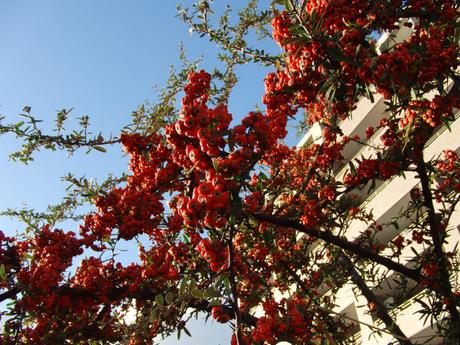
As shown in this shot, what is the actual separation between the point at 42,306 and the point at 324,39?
15.3 feet

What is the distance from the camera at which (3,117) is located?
5.29 m

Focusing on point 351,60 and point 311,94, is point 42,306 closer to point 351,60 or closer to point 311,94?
point 311,94

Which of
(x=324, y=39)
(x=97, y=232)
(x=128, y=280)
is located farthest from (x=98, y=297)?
(x=324, y=39)

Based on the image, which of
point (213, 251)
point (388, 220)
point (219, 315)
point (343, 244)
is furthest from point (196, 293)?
point (388, 220)

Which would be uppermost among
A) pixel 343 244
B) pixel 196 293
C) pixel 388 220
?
pixel 388 220

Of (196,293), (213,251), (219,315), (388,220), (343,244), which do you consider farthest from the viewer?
(388,220)

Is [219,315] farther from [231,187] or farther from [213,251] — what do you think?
[231,187]

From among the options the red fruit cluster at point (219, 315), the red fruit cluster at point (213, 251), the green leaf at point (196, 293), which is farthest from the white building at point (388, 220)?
the green leaf at point (196, 293)

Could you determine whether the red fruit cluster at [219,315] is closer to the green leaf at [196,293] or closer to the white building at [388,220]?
the green leaf at [196,293]

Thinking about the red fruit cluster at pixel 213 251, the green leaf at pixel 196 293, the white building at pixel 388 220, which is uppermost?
the white building at pixel 388 220

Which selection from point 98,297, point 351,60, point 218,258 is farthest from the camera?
point 98,297

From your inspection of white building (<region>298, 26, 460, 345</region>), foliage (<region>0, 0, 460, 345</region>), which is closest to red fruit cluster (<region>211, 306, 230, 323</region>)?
foliage (<region>0, 0, 460, 345</region>)

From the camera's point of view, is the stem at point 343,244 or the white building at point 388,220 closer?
the stem at point 343,244

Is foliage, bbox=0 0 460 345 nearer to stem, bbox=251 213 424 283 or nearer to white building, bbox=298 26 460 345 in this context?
stem, bbox=251 213 424 283
